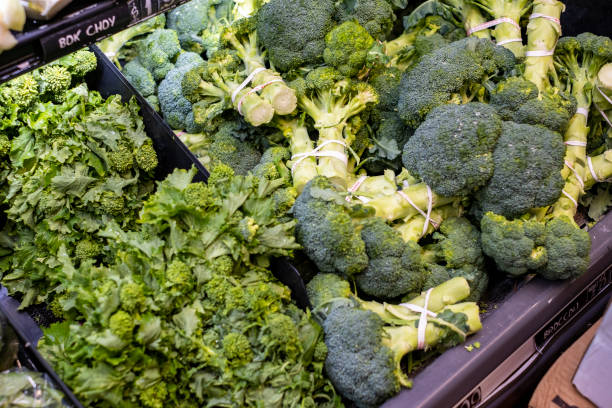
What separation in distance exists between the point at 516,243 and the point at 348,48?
1.04 m

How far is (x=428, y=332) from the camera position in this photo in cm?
186

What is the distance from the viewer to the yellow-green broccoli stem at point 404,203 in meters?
2.11

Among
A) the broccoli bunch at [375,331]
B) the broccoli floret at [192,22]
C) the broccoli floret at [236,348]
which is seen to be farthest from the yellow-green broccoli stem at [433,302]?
the broccoli floret at [192,22]

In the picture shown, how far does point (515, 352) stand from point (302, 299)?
0.83 m

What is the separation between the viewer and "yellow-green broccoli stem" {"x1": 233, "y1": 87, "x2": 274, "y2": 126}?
2.21 metres

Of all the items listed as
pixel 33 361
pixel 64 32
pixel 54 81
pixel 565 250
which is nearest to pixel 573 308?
pixel 565 250

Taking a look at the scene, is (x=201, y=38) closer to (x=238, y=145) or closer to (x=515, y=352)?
(x=238, y=145)

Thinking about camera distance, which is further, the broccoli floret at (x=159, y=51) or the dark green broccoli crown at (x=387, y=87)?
the broccoli floret at (x=159, y=51)

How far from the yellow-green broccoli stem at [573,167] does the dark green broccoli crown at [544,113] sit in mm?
152

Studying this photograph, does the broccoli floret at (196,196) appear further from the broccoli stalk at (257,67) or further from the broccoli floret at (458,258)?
the broccoli floret at (458,258)

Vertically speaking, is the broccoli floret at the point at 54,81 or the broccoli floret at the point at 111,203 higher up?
the broccoli floret at the point at 54,81

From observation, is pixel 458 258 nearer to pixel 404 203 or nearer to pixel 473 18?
pixel 404 203

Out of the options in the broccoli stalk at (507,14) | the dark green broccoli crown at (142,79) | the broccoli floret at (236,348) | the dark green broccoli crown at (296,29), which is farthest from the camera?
the dark green broccoli crown at (142,79)

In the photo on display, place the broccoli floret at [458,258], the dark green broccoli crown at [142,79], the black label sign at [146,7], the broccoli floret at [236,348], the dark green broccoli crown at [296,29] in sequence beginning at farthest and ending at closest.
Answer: the dark green broccoli crown at [142,79] → the dark green broccoli crown at [296,29] → the broccoli floret at [458,258] → the broccoli floret at [236,348] → the black label sign at [146,7]
